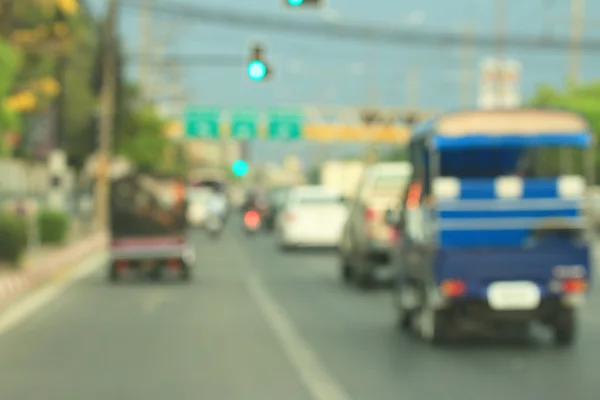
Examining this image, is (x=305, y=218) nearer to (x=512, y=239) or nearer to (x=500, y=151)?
(x=500, y=151)

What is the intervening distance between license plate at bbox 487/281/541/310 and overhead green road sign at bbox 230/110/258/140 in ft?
250

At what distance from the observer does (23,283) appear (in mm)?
26531

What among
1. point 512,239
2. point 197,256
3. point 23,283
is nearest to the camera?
point 512,239

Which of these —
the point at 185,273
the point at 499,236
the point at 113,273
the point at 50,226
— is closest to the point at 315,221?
the point at 50,226

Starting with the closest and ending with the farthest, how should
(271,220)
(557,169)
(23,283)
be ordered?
(557,169) < (23,283) < (271,220)

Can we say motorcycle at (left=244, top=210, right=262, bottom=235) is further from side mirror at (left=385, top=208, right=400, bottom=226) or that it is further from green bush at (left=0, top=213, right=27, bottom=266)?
side mirror at (left=385, top=208, right=400, bottom=226)

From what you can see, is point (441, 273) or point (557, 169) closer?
point (441, 273)

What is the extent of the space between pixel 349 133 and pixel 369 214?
76165 mm

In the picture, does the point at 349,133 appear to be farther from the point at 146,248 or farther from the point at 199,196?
the point at 146,248

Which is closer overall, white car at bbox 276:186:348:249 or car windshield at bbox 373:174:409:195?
car windshield at bbox 373:174:409:195

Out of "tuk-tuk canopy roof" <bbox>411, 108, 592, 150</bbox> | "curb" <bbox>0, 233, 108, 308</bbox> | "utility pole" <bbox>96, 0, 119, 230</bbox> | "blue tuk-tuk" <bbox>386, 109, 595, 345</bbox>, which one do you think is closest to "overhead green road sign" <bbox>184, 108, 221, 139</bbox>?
"utility pole" <bbox>96, 0, 119, 230</bbox>

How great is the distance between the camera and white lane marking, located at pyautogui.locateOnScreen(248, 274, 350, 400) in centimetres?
1270

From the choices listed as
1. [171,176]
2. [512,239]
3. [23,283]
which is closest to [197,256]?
[171,176]

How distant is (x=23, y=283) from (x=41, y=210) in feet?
59.9
